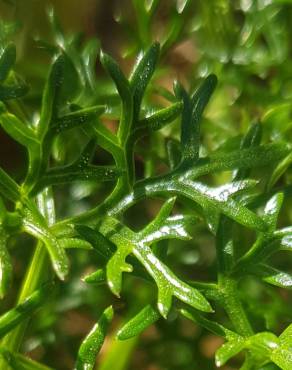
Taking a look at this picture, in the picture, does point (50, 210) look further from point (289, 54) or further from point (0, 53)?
point (289, 54)

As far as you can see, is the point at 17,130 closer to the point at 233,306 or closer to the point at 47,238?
the point at 47,238

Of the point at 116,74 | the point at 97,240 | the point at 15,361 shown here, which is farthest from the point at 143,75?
the point at 15,361

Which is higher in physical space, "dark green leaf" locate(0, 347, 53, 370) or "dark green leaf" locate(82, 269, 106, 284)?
"dark green leaf" locate(82, 269, 106, 284)

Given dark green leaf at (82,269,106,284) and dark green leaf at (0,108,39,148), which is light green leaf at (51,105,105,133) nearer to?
dark green leaf at (0,108,39,148)

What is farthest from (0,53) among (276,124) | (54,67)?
(276,124)

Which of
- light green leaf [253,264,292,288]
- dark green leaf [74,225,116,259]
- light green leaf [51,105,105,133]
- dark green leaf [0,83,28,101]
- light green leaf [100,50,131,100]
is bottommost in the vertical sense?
light green leaf [253,264,292,288]

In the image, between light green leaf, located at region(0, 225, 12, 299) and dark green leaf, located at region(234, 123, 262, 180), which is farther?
dark green leaf, located at region(234, 123, 262, 180)

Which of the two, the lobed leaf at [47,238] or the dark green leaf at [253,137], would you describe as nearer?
the lobed leaf at [47,238]

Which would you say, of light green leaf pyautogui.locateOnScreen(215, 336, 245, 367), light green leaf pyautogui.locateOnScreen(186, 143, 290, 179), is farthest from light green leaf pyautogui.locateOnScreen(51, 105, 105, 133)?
light green leaf pyautogui.locateOnScreen(215, 336, 245, 367)

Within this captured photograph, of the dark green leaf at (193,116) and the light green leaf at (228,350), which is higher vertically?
the dark green leaf at (193,116)

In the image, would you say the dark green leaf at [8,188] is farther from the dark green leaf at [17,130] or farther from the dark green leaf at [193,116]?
the dark green leaf at [193,116]

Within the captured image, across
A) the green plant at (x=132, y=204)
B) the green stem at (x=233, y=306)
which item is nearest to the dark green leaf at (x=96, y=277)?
the green plant at (x=132, y=204)
